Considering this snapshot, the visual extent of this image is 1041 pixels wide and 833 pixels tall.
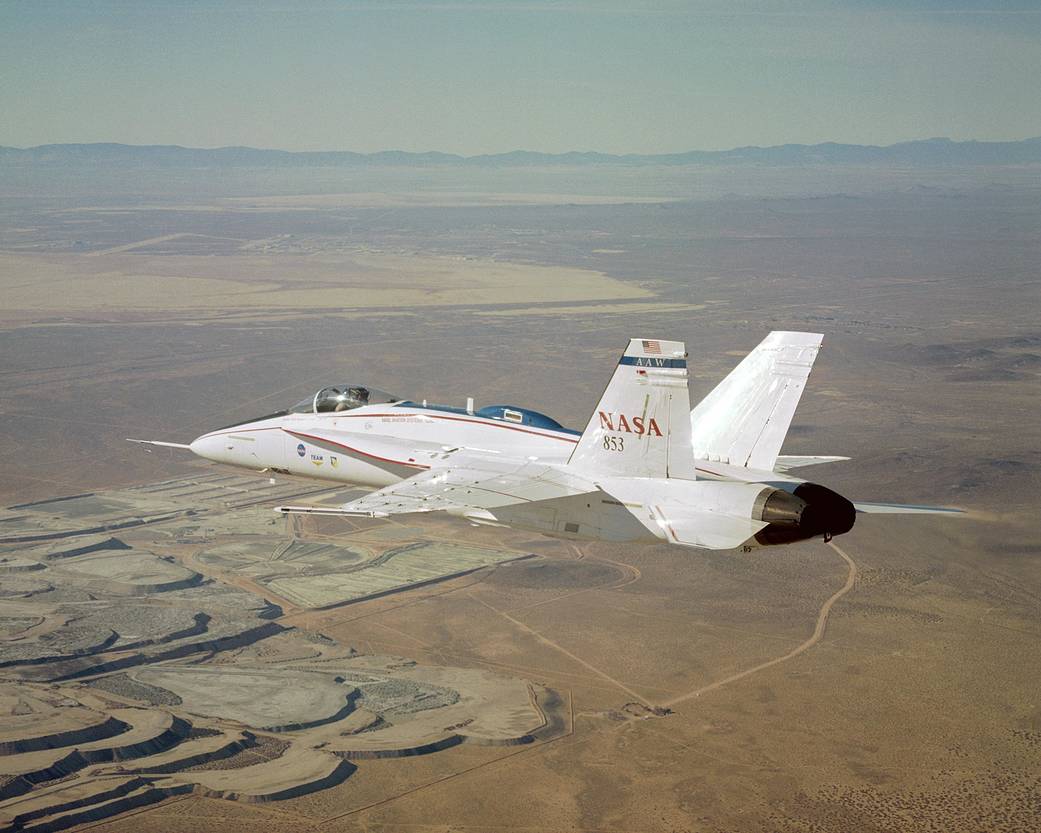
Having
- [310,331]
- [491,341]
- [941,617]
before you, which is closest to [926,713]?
[941,617]

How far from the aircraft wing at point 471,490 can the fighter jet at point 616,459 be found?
6cm

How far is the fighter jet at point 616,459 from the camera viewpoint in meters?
35.1

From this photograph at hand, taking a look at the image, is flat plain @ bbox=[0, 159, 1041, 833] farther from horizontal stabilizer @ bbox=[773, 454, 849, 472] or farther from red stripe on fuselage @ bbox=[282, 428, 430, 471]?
horizontal stabilizer @ bbox=[773, 454, 849, 472]

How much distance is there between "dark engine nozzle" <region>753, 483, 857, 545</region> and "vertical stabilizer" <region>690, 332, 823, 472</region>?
3.86 meters

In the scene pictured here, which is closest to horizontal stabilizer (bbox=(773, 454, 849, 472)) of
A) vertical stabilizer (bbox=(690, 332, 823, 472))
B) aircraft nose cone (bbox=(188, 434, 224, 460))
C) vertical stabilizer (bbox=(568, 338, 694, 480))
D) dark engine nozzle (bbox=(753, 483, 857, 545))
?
vertical stabilizer (bbox=(690, 332, 823, 472))

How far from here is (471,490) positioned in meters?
36.7

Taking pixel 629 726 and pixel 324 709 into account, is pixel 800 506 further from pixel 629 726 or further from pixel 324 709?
pixel 324 709

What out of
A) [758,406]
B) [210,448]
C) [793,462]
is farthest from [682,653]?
[210,448]

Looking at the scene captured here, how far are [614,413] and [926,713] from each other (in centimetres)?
3616

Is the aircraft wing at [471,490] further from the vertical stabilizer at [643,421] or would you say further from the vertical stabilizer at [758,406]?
the vertical stabilizer at [758,406]

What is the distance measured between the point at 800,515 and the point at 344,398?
55.6 ft

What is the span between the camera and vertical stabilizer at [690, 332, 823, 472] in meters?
39.1

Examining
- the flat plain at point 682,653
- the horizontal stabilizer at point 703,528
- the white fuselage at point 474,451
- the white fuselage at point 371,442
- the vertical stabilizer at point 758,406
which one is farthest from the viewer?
the flat plain at point 682,653

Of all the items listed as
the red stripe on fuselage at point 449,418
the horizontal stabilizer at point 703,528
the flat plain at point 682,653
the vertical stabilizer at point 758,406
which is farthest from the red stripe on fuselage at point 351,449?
the flat plain at point 682,653
